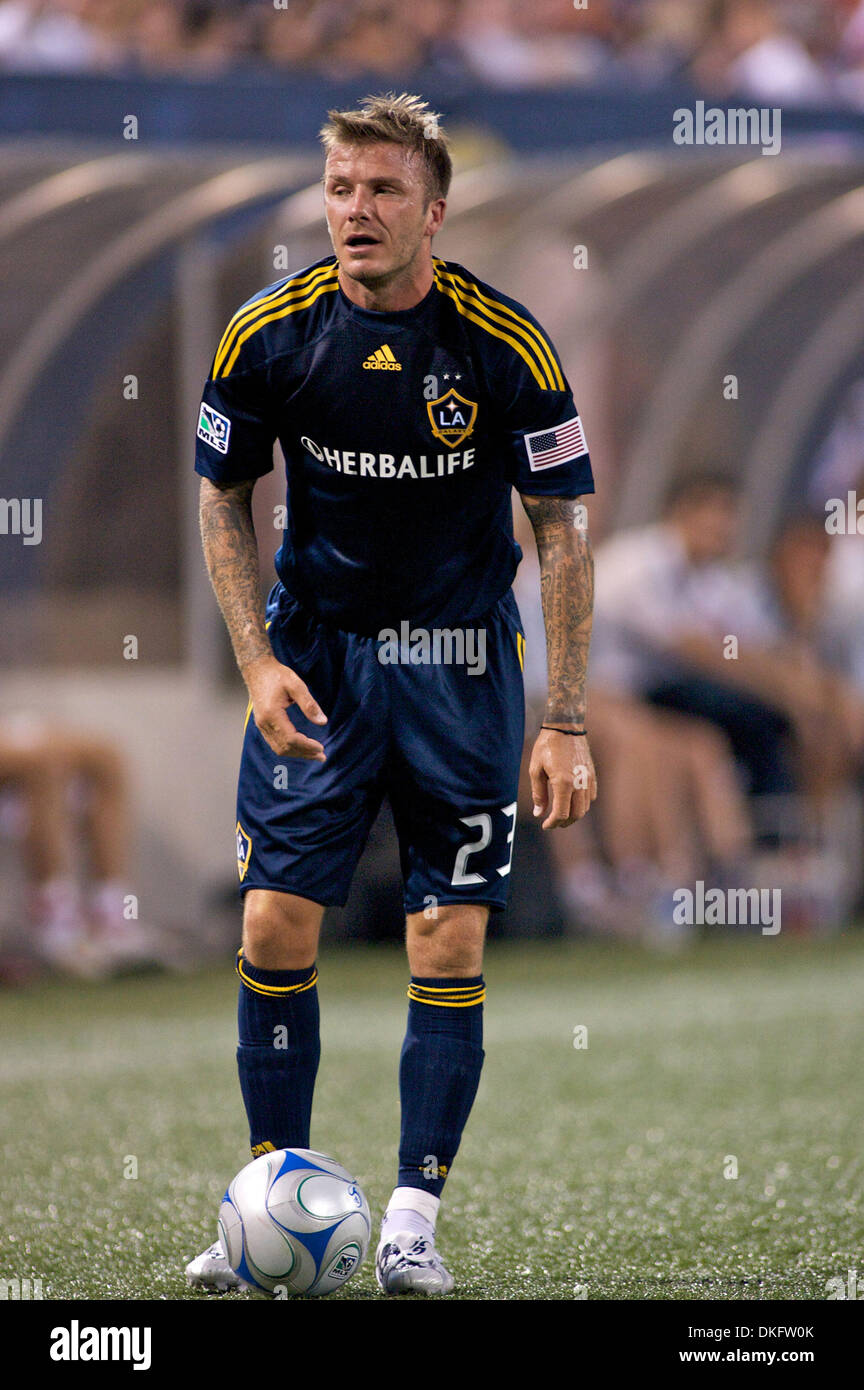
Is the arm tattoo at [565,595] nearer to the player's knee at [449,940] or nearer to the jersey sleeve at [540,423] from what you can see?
the jersey sleeve at [540,423]

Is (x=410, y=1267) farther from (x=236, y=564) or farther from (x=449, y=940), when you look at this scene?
(x=236, y=564)

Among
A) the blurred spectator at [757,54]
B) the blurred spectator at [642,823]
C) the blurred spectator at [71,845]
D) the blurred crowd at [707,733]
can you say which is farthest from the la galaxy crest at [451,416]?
the blurred spectator at [757,54]

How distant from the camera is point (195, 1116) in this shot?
5160mm

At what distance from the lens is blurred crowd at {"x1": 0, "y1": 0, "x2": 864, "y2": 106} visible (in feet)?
31.5

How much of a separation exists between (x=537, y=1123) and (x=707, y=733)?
4.07m

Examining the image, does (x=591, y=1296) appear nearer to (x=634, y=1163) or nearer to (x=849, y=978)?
(x=634, y=1163)

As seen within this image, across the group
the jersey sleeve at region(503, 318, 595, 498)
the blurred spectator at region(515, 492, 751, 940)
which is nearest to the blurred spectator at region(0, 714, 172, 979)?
the blurred spectator at region(515, 492, 751, 940)

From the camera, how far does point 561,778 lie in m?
3.27

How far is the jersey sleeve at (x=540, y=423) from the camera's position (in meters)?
3.25

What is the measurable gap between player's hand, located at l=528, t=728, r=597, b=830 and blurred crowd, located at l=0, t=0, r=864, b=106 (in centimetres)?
595

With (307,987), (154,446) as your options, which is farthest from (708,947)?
(307,987)

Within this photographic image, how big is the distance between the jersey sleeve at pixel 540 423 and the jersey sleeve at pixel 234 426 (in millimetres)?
428

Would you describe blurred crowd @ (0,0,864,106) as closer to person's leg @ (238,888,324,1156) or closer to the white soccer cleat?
person's leg @ (238,888,324,1156)

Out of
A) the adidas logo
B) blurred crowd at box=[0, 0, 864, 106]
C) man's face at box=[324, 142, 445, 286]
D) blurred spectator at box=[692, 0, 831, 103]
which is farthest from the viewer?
blurred spectator at box=[692, 0, 831, 103]
